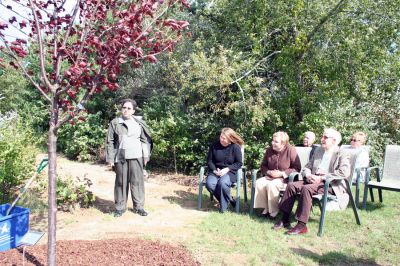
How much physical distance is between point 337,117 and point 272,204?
3.47 metres

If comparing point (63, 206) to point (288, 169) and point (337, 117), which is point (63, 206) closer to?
point (288, 169)

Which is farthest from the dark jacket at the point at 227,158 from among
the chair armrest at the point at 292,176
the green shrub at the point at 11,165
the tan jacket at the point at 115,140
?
the green shrub at the point at 11,165

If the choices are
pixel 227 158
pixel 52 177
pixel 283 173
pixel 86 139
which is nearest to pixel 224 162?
pixel 227 158

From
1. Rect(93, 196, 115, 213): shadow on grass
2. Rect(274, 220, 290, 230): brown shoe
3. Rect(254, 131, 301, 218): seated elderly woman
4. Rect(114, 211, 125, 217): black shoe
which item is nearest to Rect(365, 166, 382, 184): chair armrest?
Rect(254, 131, 301, 218): seated elderly woman

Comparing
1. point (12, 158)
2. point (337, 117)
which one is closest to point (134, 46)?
point (12, 158)

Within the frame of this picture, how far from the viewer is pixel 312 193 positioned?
511 cm

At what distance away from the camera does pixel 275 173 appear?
577 centimetres

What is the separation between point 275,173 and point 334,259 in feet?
5.91

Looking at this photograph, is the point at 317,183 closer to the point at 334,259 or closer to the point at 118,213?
the point at 334,259

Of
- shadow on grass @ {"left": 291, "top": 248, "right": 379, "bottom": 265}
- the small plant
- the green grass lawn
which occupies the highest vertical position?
the small plant

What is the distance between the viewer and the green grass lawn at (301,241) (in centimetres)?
411

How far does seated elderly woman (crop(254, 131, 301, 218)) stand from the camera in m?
5.55

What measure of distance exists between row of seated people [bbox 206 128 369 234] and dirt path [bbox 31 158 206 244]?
0.74 meters

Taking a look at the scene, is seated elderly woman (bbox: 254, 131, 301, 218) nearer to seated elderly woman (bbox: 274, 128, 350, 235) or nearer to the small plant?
seated elderly woman (bbox: 274, 128, 350, 235)
